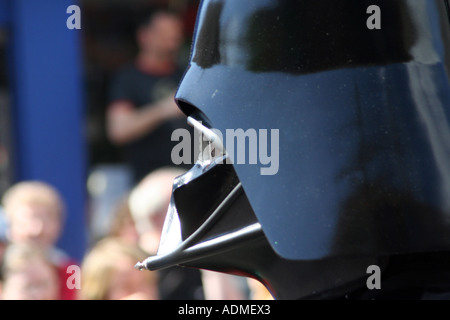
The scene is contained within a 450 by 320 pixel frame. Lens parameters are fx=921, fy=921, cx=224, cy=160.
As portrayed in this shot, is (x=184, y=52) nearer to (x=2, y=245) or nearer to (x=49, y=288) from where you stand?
(x=2, y=245)

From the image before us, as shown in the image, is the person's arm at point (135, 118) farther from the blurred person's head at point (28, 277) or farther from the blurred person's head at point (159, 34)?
the blurred person's head at point (28, 277)

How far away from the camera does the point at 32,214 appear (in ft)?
10.9

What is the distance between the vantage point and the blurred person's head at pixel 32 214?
3.30m

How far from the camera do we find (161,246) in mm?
1413

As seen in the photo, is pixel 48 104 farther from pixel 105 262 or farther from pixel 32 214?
pixel 105 262

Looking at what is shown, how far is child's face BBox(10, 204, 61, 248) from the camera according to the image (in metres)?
3.29

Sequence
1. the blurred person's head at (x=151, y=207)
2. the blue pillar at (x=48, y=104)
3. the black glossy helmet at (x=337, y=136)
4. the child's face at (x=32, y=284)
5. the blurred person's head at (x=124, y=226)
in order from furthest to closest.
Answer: the blue pillar at (x=48, y=104), the blurred person's head at (x=124, y=226), the blurred person's head at (x=151, y=207), the child's face at (x=32, y=284), the black glossy helmet at (x=337, y=136)

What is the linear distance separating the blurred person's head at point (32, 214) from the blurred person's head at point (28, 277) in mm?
408

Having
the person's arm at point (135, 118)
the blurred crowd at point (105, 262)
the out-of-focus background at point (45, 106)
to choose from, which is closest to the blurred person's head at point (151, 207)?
the blurred crowd at point (105, 262)

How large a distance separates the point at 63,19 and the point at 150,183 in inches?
50.3

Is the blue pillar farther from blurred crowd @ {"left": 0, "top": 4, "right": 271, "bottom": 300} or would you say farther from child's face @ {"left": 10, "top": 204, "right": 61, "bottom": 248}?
child's face @ {"left": 10, "top": 204, "right": 61, "bottom": 248}

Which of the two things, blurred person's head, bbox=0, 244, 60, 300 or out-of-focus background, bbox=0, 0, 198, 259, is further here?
out-of-focus background, bbox=0, 0, 198, 259

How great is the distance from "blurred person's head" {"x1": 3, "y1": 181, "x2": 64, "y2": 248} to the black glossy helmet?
6.99 feet

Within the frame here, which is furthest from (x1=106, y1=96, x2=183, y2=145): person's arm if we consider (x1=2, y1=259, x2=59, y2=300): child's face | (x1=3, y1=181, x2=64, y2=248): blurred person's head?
(x1=2, y1=259, x2=59, y2=300): child's face
